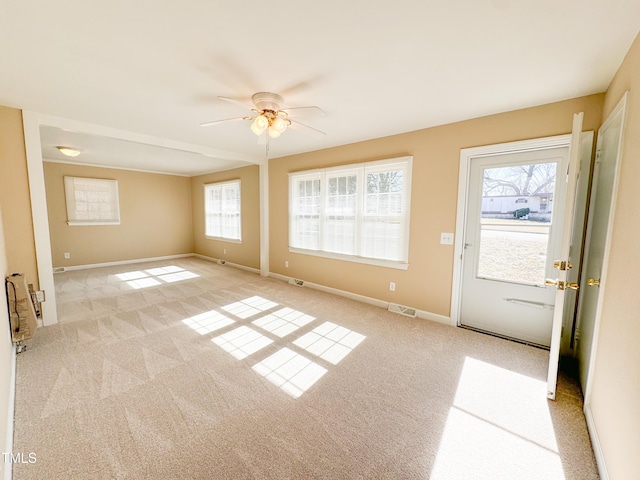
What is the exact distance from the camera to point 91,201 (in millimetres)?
5875

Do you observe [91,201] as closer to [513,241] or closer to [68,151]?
[68,151]

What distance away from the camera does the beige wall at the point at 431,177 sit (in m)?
2.45

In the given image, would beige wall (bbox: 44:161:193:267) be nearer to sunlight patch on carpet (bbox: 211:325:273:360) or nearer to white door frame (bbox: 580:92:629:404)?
sunlight patch on carpet (bbox: 211:325:273:360)

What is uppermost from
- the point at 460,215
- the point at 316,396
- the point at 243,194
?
the point at 243,194

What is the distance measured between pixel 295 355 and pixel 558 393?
6.99 feet

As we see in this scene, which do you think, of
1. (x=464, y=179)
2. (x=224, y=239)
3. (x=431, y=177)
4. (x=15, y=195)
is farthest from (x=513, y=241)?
(x=224, y=239)

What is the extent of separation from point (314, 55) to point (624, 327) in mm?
2369

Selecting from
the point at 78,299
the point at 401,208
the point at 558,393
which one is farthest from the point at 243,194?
the point at 558,393

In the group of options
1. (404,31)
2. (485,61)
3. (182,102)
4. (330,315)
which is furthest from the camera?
(330,315)

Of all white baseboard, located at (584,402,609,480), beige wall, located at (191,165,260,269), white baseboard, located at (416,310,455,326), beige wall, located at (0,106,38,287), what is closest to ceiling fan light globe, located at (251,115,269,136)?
beige wall, located at (0,106,38,287)

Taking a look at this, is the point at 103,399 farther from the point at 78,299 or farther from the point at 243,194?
the point at 243,194

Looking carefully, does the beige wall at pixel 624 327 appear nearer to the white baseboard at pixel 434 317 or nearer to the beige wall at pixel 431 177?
the beige wall at pixel 431 177

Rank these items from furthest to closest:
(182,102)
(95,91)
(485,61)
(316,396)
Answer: (182,102) < (95,91) < (316,396) < (485,61)

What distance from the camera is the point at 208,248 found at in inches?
278
